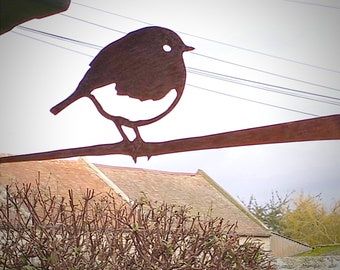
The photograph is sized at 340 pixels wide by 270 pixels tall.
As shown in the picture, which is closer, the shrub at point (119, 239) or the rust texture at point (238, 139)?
the rust texture at point (238, 139)

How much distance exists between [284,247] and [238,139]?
55 centimetres

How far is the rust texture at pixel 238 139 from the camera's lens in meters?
0.37

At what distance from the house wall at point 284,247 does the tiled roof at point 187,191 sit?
32 mm

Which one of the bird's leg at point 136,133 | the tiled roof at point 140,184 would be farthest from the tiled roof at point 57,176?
the bird's leg at point 136,133

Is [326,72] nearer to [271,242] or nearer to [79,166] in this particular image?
[271,242]

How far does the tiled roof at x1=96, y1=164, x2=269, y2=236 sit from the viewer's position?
91cm

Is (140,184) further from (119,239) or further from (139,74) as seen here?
(139,74)

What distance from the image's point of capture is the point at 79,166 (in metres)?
1.13

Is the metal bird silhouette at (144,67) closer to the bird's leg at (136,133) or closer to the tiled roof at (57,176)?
the bird's leg at (136,133)

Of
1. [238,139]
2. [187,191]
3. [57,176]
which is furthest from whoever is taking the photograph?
[57,176]

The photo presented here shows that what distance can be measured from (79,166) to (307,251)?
583mm

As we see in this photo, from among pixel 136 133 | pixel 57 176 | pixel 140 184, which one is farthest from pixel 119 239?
pixel 136 133

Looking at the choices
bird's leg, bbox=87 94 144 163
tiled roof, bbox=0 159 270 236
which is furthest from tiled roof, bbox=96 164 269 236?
bird's leg, bbox=87 94 144 163

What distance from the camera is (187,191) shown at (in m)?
1.02
